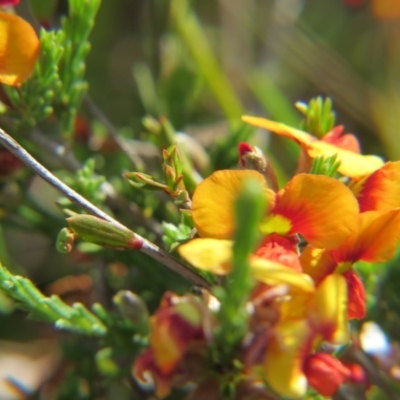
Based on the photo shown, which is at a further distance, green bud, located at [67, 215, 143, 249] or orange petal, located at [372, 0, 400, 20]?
orange petal, located at [372, 0, 400, 20]

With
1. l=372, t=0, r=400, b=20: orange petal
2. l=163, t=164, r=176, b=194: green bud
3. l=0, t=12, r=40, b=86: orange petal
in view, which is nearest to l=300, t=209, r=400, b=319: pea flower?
l=163, t=164, r=176, b=194: green bud

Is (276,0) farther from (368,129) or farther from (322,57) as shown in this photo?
(368,129)

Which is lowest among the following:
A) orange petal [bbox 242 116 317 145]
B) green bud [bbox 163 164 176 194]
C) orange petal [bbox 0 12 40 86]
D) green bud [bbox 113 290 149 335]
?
green bud [bbox 113 290 149 335]

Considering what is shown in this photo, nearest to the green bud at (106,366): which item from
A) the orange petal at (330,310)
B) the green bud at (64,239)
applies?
the green bud at (64,239)

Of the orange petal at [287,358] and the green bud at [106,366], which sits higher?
the orange petal at [287,358]

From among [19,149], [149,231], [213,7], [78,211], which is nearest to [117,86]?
[213,7]

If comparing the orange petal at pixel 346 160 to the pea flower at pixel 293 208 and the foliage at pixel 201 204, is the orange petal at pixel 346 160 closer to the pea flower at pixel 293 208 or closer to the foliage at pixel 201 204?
the foliage at pixel 201 204

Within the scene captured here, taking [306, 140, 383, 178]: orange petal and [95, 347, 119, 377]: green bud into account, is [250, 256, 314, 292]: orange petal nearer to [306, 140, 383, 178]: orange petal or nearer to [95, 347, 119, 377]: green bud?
[306, 140, 383, 178]: orange petal

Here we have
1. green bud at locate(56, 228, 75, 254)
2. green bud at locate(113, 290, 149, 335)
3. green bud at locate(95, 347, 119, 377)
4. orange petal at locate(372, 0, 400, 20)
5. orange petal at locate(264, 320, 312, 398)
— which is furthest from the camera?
orange petal at locate(372, 0, 400, 20)

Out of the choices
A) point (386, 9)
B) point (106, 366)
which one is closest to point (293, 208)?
point (106, 366)
